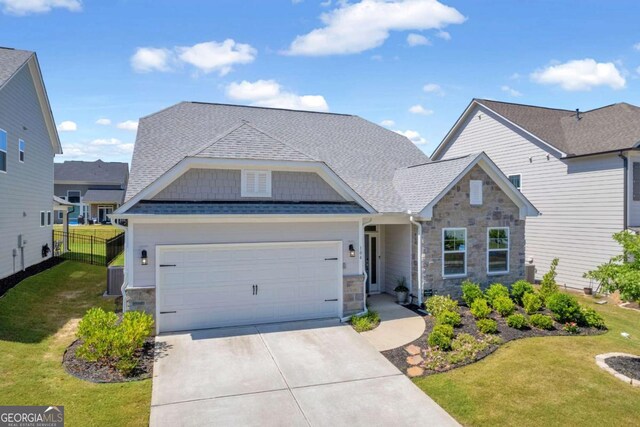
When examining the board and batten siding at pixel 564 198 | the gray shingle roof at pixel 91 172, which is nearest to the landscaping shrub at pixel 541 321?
the board and batten siding at pixel 564 198

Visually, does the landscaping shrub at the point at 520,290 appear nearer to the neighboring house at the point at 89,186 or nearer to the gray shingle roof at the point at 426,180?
the gray shingle roof at the point at 426,180

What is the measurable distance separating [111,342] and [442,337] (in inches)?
292

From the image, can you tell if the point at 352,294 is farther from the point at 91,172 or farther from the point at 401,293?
the point at 91,172

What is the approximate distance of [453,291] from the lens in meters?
13.9

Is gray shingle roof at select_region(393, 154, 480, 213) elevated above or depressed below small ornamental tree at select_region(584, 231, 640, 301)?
above

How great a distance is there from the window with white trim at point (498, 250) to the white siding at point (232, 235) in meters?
5.27

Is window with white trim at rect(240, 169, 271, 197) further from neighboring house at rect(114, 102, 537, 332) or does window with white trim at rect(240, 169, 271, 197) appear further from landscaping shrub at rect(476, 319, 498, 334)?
landscaping shrub at rect(476, 319, 498, 334)

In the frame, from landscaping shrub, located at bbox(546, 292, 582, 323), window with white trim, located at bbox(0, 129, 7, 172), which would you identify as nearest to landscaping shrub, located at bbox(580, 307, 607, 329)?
landscaping shrub, located at bbox(546, 292, 582, 323)

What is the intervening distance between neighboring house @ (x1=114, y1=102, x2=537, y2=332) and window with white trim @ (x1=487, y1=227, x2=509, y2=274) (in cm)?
5

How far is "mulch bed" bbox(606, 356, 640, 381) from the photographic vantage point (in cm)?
850

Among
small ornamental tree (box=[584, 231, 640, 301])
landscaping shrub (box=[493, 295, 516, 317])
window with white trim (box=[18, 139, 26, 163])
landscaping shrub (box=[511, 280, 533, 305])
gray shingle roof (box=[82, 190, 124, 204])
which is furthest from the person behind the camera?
gray shingle roof (box=[82, 190, 124, 204])

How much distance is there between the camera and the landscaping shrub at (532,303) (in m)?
12.2

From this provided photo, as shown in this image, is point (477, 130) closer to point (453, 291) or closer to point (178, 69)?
point (453, 291)

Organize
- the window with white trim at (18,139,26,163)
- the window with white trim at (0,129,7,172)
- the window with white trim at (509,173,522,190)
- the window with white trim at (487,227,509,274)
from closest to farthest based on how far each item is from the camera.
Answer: the window with white trim at (0,129,7,172)
the window with white trim at (487,227,509,274)
the window with white trim at (18,139,26,163)
the window with white trim at (509,173,522,190)
